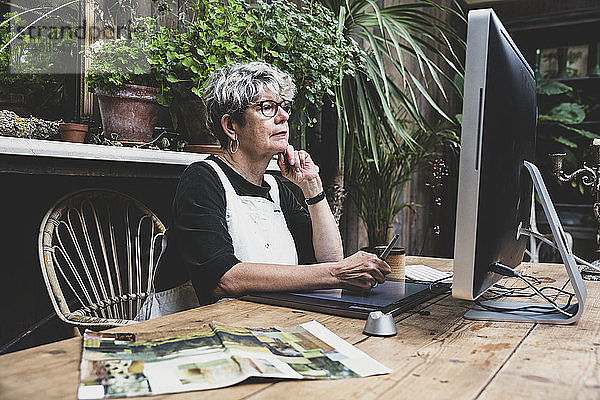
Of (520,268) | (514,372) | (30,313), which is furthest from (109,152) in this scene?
(520,268)

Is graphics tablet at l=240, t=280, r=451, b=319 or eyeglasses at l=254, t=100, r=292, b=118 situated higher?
eyeglasses at l=254, t=100, r=292, b=118

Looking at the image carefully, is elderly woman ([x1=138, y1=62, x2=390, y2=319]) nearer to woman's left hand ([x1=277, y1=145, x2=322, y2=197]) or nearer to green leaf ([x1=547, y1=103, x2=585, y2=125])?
woman's left hand ([x1=277, y1=145, x2=322, y2=197])

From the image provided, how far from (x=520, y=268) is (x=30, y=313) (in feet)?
5.23

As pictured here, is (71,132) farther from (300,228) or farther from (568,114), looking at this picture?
(568,114)

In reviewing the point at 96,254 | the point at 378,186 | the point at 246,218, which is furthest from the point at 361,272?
the point at 378,186

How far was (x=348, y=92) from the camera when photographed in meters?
2.73

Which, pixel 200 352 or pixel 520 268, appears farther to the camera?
pixel 520 268

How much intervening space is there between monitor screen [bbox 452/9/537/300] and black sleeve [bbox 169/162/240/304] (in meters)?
0.62

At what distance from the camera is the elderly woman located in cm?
133

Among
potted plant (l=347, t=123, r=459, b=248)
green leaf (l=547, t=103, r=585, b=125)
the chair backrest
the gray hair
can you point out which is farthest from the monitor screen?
green leaf (l=547, t=103, r=585, b=125)

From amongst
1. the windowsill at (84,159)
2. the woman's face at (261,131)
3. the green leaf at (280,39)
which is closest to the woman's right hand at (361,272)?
the woman's face at (261,131)

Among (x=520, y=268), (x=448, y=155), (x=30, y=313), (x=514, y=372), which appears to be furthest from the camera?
(x=448, y=155)

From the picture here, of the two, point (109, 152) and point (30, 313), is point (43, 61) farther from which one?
point (30, 313)

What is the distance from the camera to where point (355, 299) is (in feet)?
3.92
